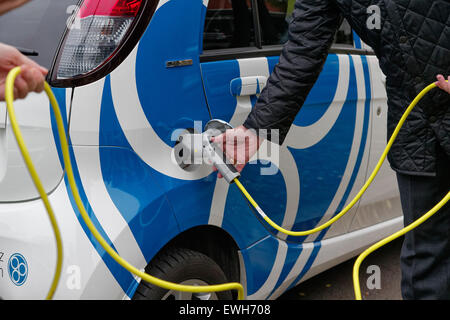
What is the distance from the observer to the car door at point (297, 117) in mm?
2184

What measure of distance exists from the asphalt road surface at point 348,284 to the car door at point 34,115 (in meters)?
1.78

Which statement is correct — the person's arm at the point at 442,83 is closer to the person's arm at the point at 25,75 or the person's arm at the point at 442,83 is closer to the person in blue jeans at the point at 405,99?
the person in blue jeans at the point at 405,99

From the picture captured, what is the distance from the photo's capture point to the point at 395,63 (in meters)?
1.87

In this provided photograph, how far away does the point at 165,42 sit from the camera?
6.38 ft

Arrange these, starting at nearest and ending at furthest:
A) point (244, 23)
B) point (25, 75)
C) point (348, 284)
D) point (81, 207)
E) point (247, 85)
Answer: point (25, 75)
point (81, 207)
point (247, 85)
point (244, 23)
point (348, 284)

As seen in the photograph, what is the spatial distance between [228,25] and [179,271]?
95 centimetres

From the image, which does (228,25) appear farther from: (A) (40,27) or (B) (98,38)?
(A) (40,27)

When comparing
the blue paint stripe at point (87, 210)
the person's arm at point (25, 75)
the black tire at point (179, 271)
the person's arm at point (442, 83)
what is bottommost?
the black tire at point (179, 271)

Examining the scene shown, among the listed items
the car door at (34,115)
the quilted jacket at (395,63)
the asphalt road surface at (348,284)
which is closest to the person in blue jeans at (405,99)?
the quilted jacket at (395,63)

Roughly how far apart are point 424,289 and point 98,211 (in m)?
1.17

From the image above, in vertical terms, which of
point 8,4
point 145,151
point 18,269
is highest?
point 8,4

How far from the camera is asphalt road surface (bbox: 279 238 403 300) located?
330 cm

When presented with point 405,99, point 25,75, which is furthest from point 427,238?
point 25,75
